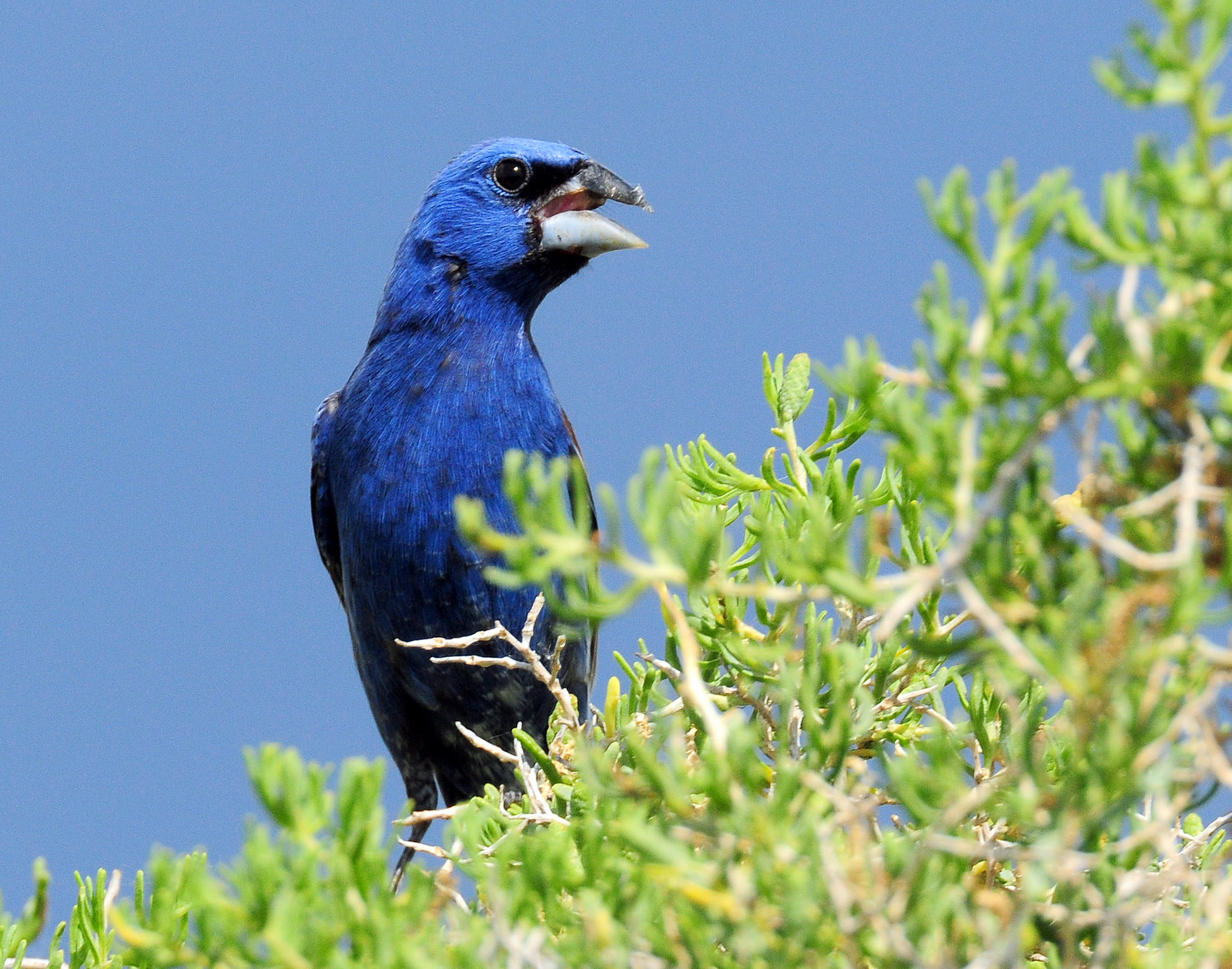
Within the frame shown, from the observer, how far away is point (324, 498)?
3885 millimetres

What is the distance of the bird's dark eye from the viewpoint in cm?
381

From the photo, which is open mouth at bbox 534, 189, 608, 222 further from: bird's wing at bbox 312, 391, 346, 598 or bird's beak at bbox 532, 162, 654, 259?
bird's wing at bbox 312, 391, 346, 598

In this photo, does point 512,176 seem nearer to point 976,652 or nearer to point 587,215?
point 587,215

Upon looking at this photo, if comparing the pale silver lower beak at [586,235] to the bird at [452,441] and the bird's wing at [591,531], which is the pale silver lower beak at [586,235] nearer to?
the bird at [452,441]

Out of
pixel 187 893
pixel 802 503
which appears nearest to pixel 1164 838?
pixel 802 503

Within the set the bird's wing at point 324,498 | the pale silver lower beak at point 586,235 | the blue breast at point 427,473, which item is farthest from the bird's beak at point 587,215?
the bird's wing at point 324,498

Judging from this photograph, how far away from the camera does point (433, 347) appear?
11.5 ft

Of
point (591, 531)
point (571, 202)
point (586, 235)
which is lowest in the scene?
point (591, 531)

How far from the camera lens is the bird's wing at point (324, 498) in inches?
150

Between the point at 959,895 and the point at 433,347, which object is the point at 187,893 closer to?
the point at 959,895

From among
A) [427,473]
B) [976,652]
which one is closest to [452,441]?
[427,473]

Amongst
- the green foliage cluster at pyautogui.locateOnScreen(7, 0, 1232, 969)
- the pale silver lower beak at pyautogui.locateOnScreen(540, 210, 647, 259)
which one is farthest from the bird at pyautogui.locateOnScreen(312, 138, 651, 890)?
the green foliage cluster at pyautogui.locateOnScreen(7, 0, 1232, 969)

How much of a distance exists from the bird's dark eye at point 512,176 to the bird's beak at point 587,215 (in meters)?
0.08

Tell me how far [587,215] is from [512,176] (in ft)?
0.83
